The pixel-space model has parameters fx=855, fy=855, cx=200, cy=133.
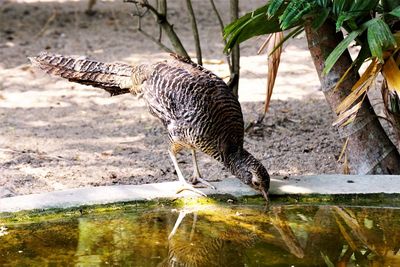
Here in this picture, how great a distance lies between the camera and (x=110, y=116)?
7434 millimetres

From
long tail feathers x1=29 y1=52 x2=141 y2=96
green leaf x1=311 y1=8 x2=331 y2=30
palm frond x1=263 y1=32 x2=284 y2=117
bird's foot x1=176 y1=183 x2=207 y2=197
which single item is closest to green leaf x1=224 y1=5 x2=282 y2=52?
palm frond x1=263 y1=32 x2=284 y2=117

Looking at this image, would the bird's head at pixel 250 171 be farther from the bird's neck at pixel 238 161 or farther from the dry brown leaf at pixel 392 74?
the dry brown leaf at pixel 392 74

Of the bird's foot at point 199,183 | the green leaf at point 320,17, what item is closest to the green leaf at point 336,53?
the green leaf at point 320,17

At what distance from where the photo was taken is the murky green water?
393 centimetres

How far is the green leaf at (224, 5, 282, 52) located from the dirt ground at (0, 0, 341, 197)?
3.57ft

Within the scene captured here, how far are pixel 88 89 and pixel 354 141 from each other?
363 cm

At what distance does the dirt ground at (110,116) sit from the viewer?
5973 millimetres

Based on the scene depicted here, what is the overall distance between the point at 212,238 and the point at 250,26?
4.85ft

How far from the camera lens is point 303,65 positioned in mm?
8984

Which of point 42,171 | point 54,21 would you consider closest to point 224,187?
point 42,171

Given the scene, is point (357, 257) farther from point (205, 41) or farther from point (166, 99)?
point (205, 41)

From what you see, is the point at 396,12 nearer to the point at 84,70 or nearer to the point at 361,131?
the point at 361,131

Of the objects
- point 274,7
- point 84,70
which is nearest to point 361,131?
point 274,7

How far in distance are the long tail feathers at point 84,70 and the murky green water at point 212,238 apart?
1100mm
